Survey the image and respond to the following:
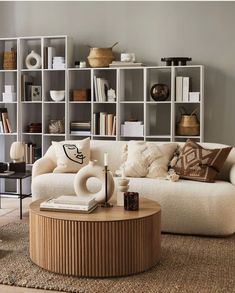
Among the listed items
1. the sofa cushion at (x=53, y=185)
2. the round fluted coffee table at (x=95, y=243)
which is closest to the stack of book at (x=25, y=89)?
the sofa cushion at (x=53, y=185)

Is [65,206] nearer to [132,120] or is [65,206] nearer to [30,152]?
[132,120]

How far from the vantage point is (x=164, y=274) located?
3.30 m

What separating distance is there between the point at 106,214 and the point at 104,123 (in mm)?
2665

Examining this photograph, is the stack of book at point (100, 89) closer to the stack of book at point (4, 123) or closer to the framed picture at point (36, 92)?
the framed picture at point (36, 92)

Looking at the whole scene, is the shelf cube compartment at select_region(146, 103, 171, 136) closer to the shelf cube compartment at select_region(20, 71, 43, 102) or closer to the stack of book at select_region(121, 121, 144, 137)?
the stack of book at select_region(121, 121, 144, 137)

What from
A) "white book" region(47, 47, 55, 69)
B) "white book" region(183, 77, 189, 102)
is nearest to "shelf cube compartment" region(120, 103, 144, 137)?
"white book" region(183, 77, 189, 102)

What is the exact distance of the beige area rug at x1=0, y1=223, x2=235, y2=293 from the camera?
308cm

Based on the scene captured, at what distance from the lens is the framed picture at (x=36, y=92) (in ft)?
20.3

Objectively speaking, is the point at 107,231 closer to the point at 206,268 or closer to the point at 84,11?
the point at 206,268

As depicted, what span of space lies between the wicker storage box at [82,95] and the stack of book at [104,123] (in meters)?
0.24

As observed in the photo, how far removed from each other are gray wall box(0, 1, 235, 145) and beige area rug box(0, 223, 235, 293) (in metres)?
2.27

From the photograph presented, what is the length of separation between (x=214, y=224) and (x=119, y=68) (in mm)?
2349

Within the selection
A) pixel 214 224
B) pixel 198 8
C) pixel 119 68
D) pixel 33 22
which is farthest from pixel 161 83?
pixel 214 224

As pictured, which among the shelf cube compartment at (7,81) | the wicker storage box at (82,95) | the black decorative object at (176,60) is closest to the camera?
the black decorative object at (176,60)
